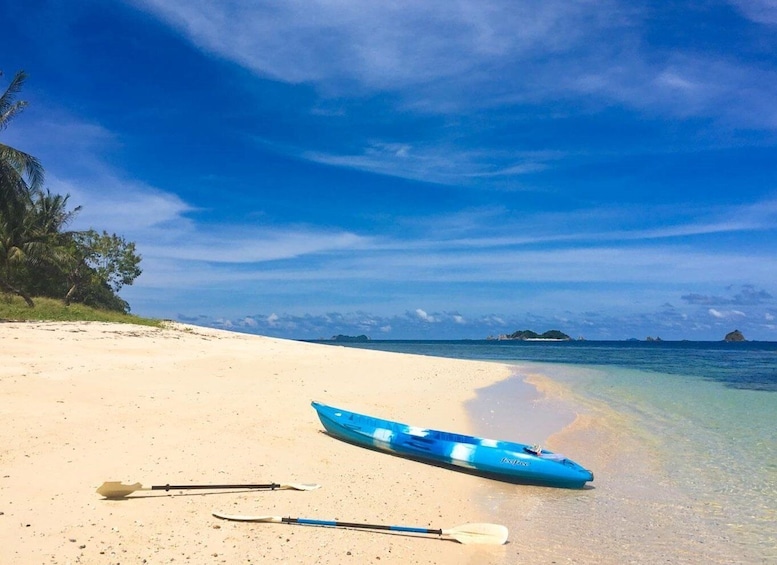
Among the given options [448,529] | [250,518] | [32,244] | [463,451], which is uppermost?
[32,244]

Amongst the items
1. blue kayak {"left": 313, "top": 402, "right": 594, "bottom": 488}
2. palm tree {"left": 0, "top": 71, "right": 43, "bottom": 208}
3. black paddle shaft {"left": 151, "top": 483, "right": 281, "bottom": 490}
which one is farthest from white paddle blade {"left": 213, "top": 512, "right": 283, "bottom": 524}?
palm tree {"left": 0, "top": 71, "right": 43, "bottom": 208}

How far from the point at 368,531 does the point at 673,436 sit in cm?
1048

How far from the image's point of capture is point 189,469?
26.6 feet

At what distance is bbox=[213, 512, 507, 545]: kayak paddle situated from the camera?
21.6 ft

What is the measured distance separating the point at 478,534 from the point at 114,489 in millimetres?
4567

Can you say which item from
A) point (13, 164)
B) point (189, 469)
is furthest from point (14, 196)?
point (189, 469)

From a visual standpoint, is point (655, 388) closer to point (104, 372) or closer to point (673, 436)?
point (673, 436)

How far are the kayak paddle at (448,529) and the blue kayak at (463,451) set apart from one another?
8.76 ft

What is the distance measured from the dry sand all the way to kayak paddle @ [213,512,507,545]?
0.09 m

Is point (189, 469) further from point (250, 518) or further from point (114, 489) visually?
point (250, 518)

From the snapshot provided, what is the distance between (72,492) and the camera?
Answer: 6820mm

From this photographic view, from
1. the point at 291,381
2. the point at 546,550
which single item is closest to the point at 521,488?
the point at 546,550

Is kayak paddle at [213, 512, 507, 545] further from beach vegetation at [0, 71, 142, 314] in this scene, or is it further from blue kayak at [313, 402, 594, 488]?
beach vegetation at [0, 71, 142, 314]

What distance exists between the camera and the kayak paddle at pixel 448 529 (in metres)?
6.58
